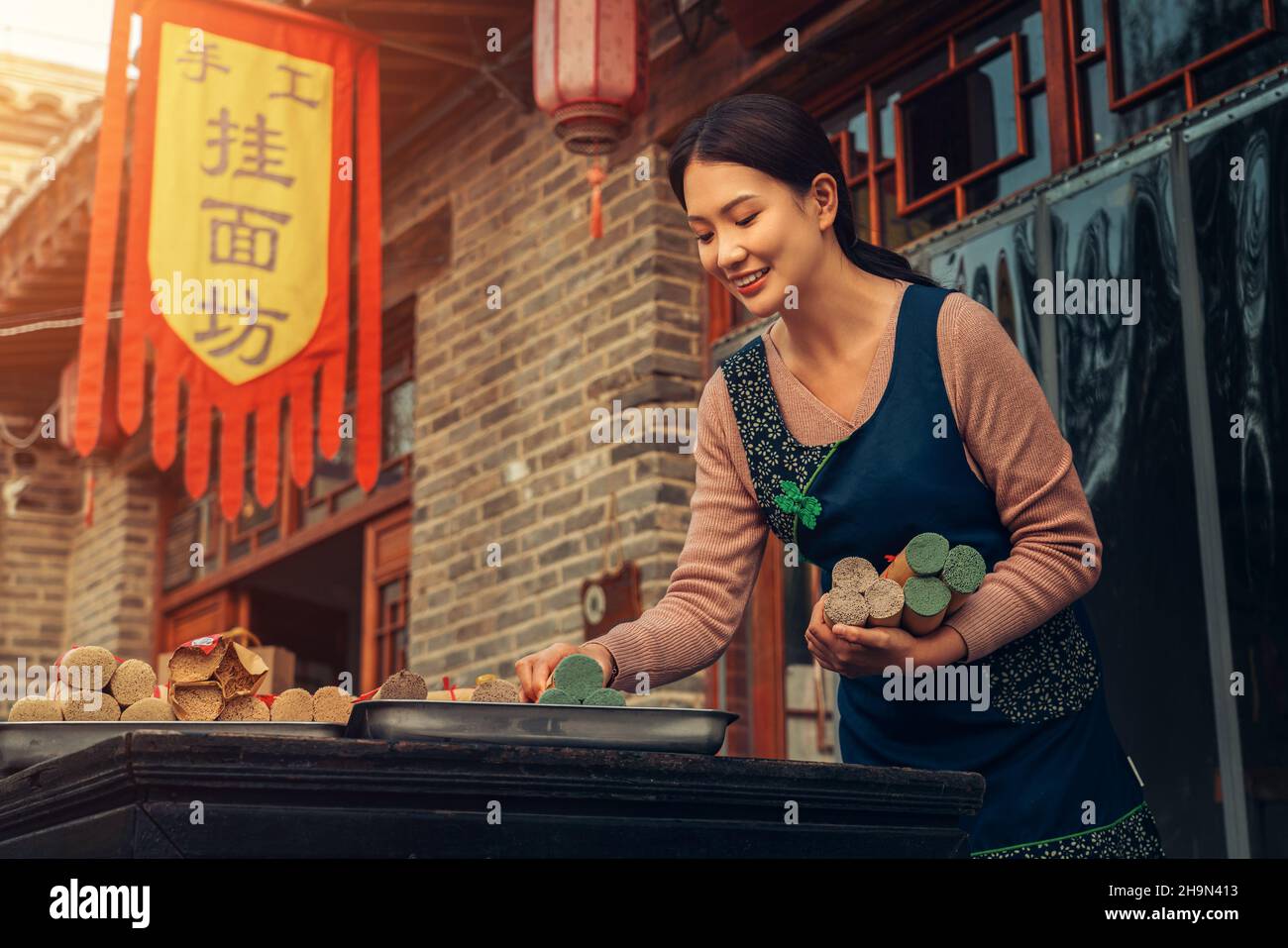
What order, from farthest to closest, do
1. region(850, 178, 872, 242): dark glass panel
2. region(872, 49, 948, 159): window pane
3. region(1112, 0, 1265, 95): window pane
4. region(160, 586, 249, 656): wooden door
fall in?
region(160, 586, 249, 656): wooden door → region(850, 178, 872, 242): dark glass panel → region(872, 49, 948, 159): window pane → region(1112, 0, 1265, 95): window pane

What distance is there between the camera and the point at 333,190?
5.88 m

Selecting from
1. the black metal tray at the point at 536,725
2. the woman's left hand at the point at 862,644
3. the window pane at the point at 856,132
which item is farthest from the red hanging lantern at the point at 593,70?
the black metal tray at the point at 536,725

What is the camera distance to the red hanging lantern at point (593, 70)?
495 centimetres

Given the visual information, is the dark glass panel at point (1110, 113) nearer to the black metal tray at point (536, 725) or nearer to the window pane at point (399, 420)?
the black metal tray at point (536, 725)

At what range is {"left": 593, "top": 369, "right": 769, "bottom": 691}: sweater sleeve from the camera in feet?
6.86

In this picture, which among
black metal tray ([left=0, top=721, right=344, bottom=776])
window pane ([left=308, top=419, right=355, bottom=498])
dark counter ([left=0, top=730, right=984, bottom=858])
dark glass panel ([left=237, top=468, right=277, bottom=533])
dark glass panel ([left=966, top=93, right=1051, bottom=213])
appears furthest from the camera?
dark glass panel ([left=237, top=468, right=277, bottom=533])

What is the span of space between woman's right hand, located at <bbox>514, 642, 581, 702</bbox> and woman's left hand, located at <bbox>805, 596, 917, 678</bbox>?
30cm

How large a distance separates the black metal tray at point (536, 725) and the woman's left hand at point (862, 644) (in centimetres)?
24

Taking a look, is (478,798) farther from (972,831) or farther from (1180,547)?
(1180,547)

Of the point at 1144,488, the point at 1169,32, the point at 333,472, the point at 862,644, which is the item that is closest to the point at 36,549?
the point at 333,472
